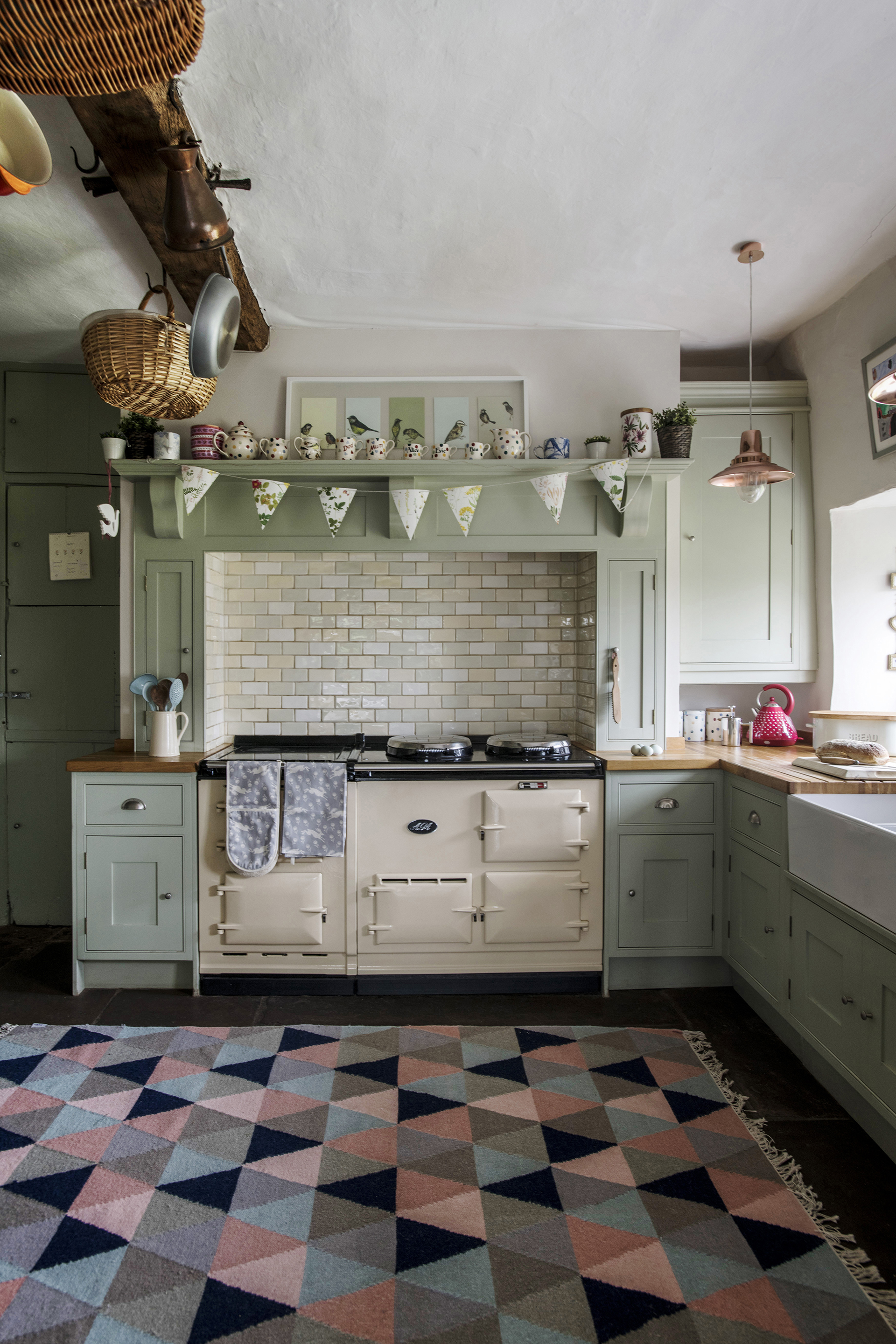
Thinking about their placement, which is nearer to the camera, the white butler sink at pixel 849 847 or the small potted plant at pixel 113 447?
the white butler sink at pixel 849 847

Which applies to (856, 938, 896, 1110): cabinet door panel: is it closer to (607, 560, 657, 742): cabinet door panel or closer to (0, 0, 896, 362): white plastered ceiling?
(607, 560, 657, 742): cabinet door panel

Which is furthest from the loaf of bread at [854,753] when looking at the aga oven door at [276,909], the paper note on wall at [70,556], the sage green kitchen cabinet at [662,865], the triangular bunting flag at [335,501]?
the paper note on wall at [70,556]

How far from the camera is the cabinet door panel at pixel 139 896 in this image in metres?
2.85

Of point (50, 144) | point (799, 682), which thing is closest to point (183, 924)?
point (50, 144)

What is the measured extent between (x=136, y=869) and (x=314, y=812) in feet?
2.47

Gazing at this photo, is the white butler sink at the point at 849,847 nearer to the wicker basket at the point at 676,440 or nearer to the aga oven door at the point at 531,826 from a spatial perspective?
the aga oven door at the point at 531,826

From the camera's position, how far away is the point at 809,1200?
1.75m

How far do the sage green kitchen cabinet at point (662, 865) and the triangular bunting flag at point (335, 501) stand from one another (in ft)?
4.93

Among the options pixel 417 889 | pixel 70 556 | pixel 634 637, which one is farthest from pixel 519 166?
pixel 70 556

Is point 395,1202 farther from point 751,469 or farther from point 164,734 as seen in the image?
point 751,469

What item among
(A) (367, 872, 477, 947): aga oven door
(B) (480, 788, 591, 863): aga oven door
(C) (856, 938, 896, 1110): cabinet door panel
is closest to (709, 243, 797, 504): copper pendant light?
(B) (480, 788, 591, 863): aga oven door

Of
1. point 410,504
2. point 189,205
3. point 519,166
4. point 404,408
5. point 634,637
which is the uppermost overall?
point 519,166

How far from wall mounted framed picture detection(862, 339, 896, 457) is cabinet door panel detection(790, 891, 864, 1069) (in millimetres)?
1798

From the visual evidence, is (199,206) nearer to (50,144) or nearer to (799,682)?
(50,144)
